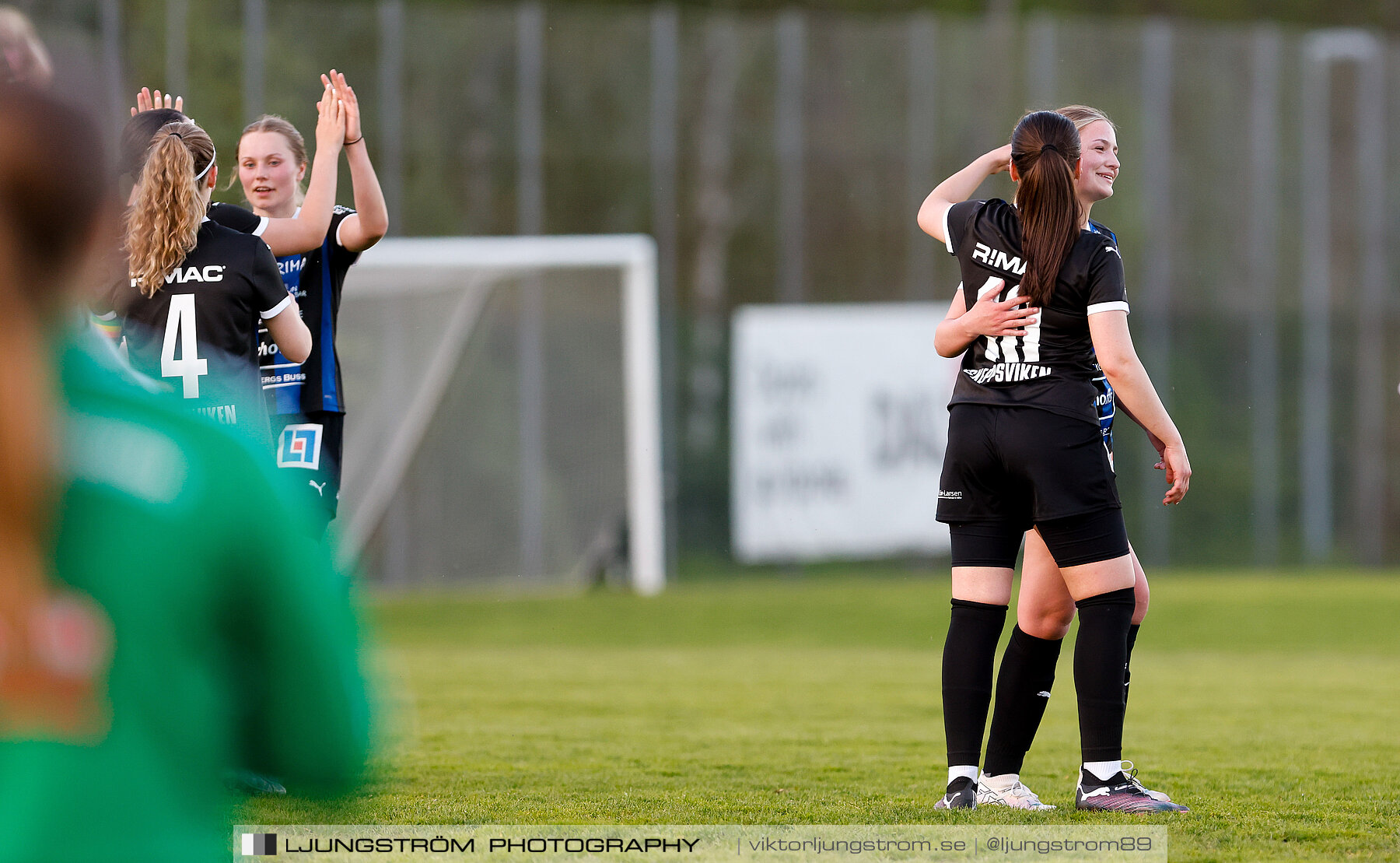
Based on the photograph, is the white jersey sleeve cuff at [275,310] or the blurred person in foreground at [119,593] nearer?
the blurred person in foreground at [119,593]

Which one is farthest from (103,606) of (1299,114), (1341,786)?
(1299,114)

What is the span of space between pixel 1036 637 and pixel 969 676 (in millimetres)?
278

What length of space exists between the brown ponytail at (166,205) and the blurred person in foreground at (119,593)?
2.81 metres

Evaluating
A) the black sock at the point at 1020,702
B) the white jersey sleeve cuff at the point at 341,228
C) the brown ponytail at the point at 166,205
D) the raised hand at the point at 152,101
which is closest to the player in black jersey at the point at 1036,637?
the black sock at the point at 1020,702

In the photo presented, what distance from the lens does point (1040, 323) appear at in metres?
4.01

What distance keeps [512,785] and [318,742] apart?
3.46 metres

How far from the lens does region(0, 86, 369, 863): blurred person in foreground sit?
1.09 m

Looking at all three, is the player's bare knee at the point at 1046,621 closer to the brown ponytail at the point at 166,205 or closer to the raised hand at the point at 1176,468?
the raised hand at the point at 1176,468

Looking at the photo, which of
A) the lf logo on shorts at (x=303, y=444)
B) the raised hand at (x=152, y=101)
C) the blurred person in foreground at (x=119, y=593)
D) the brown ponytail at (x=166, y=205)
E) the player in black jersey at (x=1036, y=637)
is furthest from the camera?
the lf logo on shorts at (x=303, y=444)

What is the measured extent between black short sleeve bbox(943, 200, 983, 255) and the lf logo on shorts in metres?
1.94

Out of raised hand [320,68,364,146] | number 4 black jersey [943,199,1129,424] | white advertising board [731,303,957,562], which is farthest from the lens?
white advertising board [731,303,957,562]

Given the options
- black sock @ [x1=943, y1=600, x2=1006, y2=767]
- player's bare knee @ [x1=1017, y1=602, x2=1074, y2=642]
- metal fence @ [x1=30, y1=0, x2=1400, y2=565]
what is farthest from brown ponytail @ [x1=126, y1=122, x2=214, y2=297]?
metal fence @ [x1=30, y1=0, x2=1400, y2=565]

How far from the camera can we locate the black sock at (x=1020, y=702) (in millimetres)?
4172

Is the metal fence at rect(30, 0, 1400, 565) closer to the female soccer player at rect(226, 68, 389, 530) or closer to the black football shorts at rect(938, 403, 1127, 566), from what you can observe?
the female soccer player at rect(226, 68, 389, 530)
